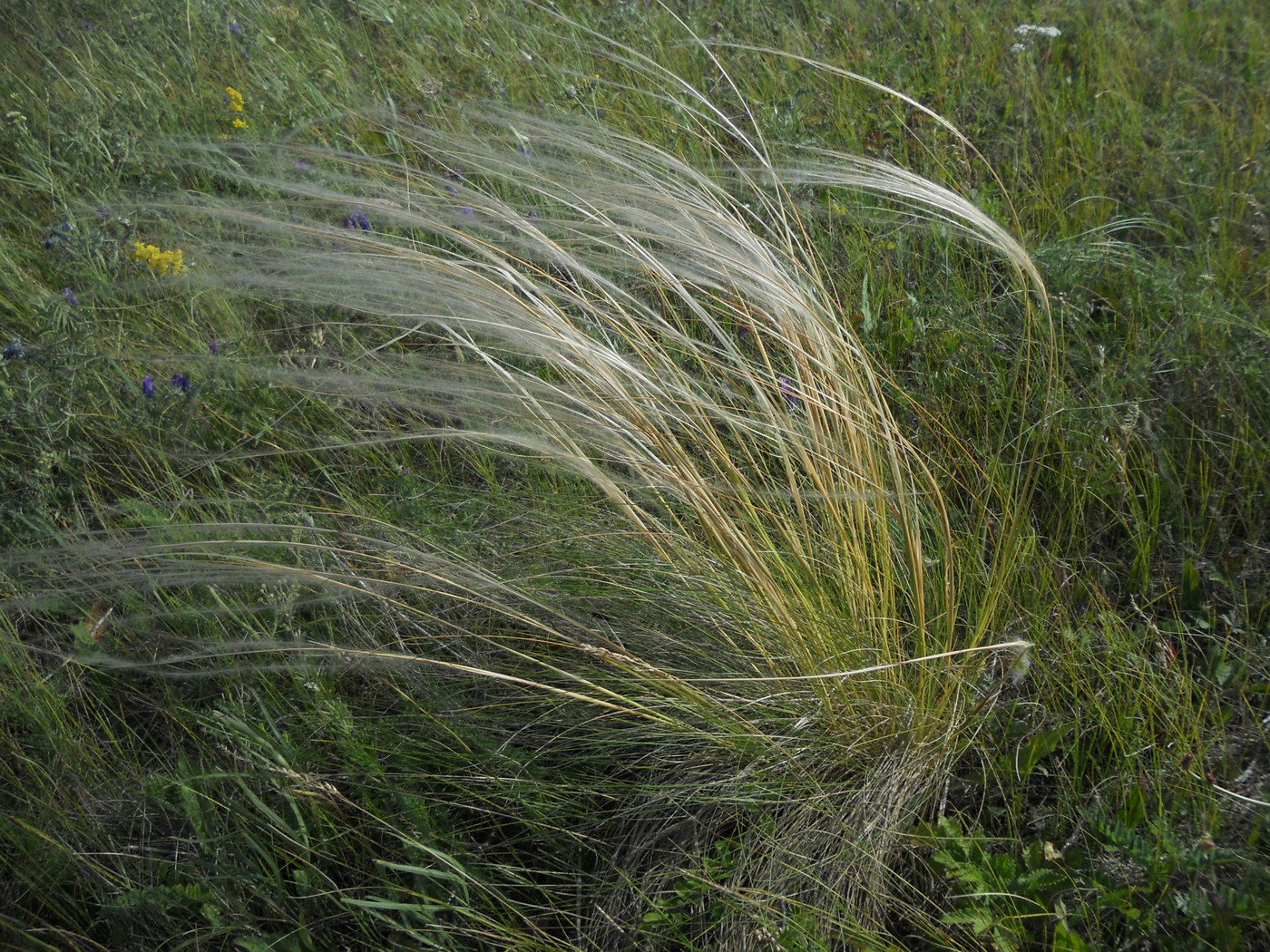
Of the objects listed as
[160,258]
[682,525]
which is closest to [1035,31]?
[682,525]

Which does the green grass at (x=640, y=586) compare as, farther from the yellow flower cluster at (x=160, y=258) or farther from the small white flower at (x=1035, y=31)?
the small white flower at (x=1035, y=31)

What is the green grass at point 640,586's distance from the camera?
132 centimetres

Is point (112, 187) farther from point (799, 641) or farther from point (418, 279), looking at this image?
point (799, 641)

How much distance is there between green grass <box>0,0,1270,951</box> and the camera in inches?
52.1

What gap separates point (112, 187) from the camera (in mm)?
2594

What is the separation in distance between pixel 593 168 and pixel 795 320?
0.55 m

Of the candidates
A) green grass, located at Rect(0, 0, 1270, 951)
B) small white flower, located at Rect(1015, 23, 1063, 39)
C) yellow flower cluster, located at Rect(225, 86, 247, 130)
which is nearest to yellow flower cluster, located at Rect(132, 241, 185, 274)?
green grass, located at Rect(0, 0, 1270, 951)

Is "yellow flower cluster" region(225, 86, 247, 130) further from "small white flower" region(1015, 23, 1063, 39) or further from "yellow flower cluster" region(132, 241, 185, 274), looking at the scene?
"small white flower" region(1015, 23, 1063, 39)

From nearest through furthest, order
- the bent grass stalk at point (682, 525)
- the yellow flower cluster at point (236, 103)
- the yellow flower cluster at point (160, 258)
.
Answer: the bent grass stalk at point (682, 525), the yellow flower cluster at point (160, 258), the yellow flower cluster at point (236, 103)

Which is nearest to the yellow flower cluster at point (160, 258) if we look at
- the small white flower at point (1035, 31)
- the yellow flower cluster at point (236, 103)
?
the yellow flower cluster at point (236, 103)

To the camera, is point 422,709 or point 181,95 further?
point 181,95

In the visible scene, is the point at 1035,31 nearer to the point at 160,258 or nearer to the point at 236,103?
the point at 236,103

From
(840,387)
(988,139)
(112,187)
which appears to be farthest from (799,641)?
(112,187)

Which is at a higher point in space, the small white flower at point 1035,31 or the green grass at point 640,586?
the small white flower at point 1035,31
